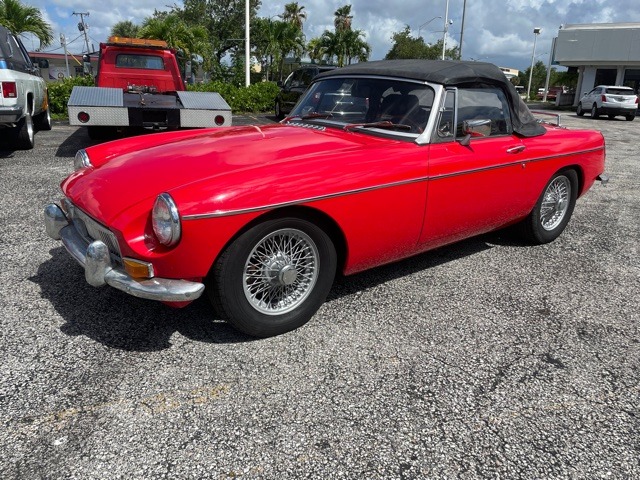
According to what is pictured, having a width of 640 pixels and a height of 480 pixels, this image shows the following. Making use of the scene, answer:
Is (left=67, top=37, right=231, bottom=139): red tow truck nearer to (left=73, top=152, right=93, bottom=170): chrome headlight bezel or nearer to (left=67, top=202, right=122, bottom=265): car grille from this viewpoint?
(left=73, top=152, right=93, bottom=170): chrome headlight bezel

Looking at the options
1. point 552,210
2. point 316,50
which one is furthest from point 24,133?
point 316,50

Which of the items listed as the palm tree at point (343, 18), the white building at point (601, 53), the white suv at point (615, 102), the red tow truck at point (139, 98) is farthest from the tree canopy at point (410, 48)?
the red tow truck at point (139, 98)

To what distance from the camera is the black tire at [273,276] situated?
275 centimetres

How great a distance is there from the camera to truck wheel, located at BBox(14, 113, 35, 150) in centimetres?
869

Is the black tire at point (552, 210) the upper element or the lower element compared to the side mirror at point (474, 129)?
lower

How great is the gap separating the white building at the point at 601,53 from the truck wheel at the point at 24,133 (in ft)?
100

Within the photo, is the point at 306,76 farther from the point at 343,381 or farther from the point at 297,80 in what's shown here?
the point at 343,381

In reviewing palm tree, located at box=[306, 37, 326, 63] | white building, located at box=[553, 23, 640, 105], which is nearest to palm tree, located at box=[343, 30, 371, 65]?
palm tree, located at box=[306, 37, 326, 63]

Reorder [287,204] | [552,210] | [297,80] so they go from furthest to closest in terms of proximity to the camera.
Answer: [297,80]
[552,210]
[287,204]

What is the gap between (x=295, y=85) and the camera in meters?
14.1

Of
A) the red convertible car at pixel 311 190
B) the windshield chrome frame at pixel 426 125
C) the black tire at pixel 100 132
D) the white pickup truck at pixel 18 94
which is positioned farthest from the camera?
the black tire at pixel 100 132

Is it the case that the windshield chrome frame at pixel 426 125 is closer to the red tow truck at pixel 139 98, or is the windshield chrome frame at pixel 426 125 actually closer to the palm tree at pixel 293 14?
the red tow truck at pixel 139 98

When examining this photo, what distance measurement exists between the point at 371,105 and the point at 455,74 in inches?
24.7

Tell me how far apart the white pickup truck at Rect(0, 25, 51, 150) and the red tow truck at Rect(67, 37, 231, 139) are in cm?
74
